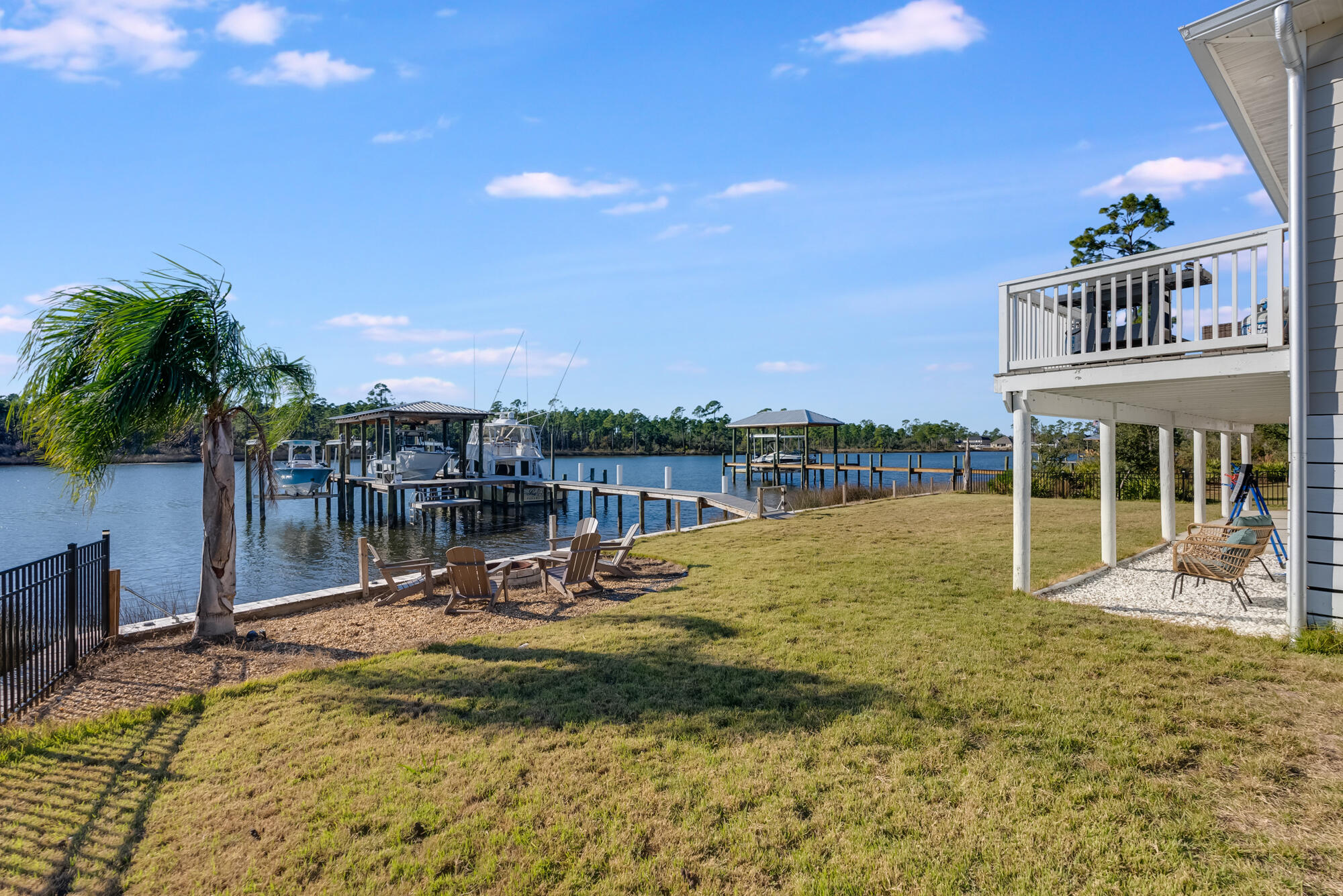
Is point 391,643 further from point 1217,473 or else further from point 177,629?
point 1217,473

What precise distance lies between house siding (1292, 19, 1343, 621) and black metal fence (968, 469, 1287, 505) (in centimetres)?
1430

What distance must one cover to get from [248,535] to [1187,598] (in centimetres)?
3154

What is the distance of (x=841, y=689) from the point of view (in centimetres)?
494

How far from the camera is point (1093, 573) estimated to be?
9.07 meters

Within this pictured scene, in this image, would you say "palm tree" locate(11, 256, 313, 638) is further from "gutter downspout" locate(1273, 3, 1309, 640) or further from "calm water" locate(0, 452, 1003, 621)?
"gutter downspout" locate(1273, 3, 1309, 640)

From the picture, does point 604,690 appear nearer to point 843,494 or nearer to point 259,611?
point 259,611

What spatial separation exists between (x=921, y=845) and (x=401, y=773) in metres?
2.83

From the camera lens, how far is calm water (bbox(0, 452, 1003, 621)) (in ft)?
60.0

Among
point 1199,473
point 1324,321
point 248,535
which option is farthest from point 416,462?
point 1324,321

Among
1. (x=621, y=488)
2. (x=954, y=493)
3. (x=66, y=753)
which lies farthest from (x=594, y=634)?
(x=621, y=488)

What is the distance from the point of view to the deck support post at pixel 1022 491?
7891 millimetres

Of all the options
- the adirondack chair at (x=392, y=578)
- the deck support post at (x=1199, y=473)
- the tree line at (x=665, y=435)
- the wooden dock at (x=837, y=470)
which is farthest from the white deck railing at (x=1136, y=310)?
the tree line at (x=665, y=435)

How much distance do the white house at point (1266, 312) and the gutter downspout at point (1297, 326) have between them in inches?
0.5

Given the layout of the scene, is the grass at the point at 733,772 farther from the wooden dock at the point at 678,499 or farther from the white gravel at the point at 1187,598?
the wooden dock at the point at 678,499
